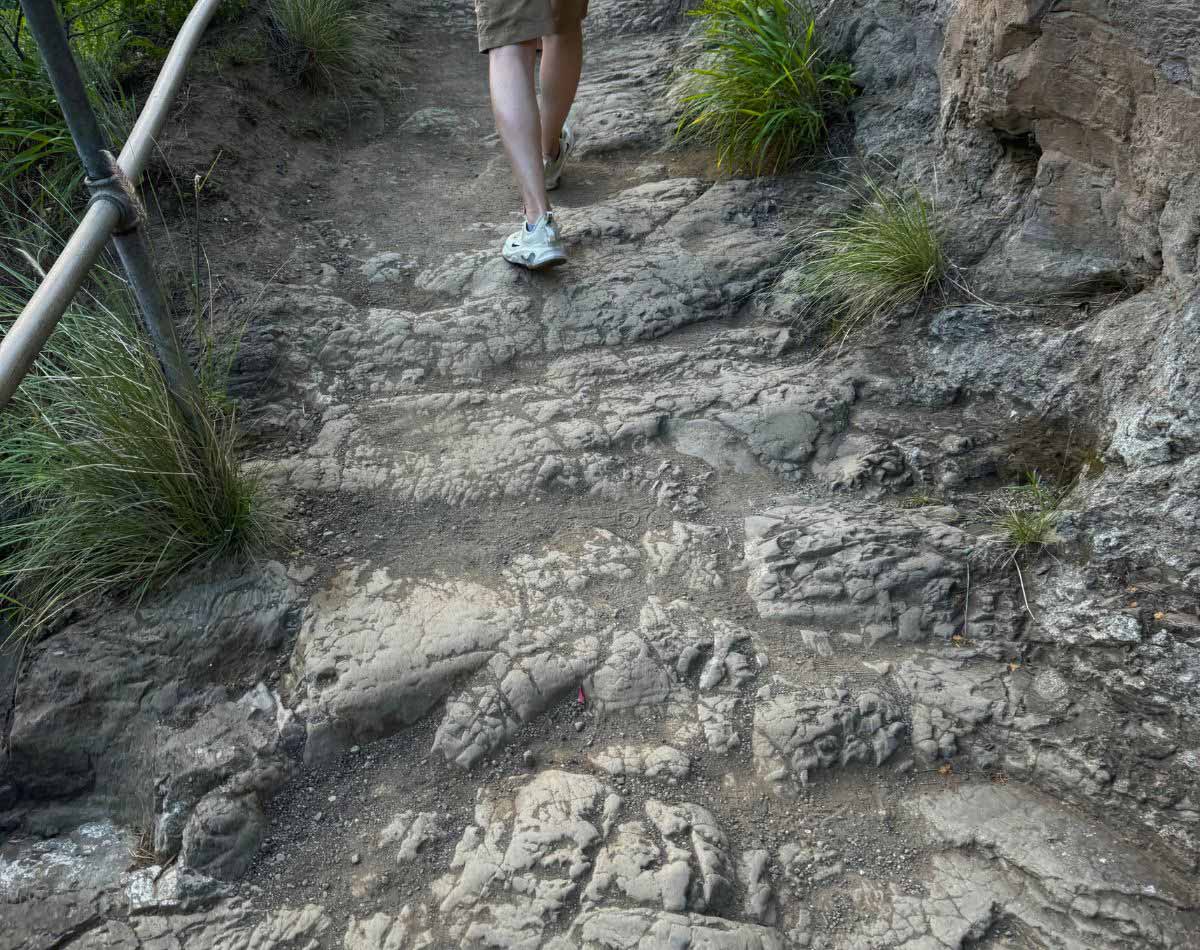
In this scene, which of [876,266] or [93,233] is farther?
[876,266]

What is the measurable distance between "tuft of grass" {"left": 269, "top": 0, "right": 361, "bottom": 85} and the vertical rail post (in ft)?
9.14

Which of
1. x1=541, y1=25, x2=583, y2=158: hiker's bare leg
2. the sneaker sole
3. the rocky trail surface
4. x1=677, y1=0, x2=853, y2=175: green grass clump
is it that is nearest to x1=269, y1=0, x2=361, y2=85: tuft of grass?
x1=541, y1=25, x2=583, y2=158: hiker's bare leg

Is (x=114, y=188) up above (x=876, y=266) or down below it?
above

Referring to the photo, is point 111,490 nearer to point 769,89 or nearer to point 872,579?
point 872,579

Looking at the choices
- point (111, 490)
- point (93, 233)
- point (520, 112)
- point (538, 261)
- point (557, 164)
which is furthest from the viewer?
point (557, 164)

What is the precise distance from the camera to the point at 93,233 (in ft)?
6.47

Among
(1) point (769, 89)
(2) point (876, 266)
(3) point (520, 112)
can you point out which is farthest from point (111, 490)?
(1) point (769, 89)

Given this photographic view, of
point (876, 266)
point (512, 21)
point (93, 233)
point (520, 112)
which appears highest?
point (512, 21)

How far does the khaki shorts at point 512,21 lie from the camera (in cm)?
314

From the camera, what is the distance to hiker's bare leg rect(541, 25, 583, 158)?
11.9ft

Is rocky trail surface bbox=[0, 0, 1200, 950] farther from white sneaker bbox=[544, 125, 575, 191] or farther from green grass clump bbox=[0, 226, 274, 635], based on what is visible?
white sneaker bbox=[544, 125, 575, 191]

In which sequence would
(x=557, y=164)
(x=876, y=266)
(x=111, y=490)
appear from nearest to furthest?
(x=111, y=490) → (x=876, y=266) → (x=557, y=164)

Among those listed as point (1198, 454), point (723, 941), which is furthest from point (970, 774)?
point (1198, 454)

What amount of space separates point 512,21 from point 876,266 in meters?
1.48
